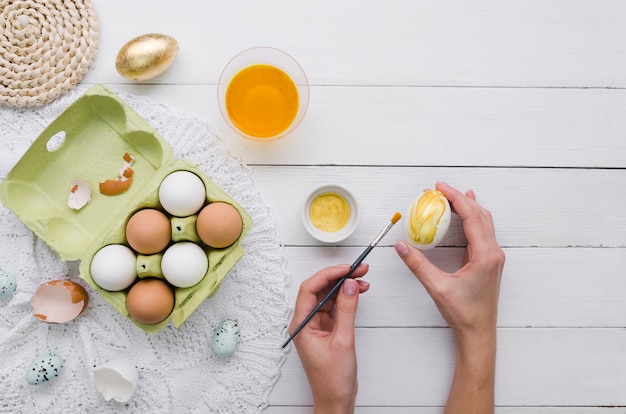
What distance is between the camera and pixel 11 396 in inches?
32.5

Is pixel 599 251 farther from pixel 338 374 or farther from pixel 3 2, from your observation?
pixel 3 2

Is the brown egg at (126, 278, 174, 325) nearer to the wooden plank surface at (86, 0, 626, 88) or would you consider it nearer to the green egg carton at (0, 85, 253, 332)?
the green egg carton at (0, 85, 253, 332)

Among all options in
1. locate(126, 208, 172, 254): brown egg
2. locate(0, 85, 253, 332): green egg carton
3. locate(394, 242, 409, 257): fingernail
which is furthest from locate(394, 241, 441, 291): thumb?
locate(126, 208, 172, 254): brown egg

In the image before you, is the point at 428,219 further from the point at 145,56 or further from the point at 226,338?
the point at 145,56

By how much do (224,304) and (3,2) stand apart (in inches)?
22.7

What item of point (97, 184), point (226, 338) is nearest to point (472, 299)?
point (226, 338)

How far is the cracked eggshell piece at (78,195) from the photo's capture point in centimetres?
80

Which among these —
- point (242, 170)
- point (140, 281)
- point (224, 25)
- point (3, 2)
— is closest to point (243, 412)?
point (140, 281)

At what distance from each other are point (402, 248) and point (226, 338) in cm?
30

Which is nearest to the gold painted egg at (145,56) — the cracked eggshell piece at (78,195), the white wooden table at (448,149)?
the white wooden table at (448,149)

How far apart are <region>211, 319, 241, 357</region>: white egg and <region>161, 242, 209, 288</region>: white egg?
13 centimetres

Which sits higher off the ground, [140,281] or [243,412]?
[140,281]

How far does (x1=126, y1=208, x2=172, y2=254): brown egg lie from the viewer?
70 cm

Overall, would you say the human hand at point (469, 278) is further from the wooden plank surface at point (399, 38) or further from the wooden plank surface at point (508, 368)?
the wooden plank surface at point (399, 38)
